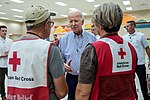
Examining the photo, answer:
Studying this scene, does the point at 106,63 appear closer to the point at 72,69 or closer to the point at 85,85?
the point at 85,85

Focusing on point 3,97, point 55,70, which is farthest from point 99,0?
point 55,70

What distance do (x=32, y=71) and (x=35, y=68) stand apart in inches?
1.1

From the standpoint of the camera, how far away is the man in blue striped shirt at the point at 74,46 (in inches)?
94.6

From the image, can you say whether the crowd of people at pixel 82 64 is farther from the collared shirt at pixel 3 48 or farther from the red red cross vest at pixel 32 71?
the collared shirt at pixel 3 48

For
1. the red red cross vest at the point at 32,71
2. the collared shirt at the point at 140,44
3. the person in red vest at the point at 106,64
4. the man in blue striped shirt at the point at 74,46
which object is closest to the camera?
the person in red vest at the point at 106,64

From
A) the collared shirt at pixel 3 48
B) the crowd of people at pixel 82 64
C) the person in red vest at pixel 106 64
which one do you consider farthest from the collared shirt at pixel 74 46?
the collared shirt at pixel 3 48

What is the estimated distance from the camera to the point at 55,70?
1388 mm

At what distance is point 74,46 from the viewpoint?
8.09ft

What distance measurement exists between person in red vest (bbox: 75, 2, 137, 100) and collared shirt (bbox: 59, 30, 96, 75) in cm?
→ 105

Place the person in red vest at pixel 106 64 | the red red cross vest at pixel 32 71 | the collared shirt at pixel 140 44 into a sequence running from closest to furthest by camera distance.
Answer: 1. the person in red vest at pixel 106 64
2. the red red cross vest at pixel 32 71
3. the collared shirt at pixel 140 44

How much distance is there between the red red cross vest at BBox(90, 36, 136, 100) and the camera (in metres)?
1.27

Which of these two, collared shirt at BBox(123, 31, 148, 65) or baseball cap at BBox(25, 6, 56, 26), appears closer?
baseball cap at BBox(25, 6, 56, 26)

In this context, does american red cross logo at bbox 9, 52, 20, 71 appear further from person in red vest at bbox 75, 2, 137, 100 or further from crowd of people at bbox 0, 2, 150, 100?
person in red vest at bbox 75, 2, 137, 100

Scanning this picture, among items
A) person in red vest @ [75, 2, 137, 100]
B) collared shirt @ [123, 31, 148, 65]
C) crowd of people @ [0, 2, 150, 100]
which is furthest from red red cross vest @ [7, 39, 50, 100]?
collared shirt @ [123, 31, 148, 65]
